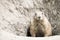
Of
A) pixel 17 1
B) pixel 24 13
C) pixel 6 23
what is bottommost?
pixel 6 23

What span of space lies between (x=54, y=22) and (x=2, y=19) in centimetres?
150

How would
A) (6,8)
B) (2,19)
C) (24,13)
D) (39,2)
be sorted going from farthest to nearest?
(39,2)
(24,13)
(6,8)
(2,19)

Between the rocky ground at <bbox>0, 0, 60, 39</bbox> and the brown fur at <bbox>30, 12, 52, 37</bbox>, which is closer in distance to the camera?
the rocky ground at <bbox>0, 0, 60, 39</bbox>

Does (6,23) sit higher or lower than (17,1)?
lower

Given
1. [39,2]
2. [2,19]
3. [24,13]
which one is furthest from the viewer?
[39,2]

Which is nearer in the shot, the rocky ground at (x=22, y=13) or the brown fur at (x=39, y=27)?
the rocky ground at (x=22, y=13)

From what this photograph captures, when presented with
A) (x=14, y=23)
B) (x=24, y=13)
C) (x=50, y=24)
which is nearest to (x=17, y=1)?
(x=24, y=13)

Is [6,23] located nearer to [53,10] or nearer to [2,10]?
[2,10]

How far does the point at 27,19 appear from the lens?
488 centimetres

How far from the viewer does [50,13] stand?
16.9ft

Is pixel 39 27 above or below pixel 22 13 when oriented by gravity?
below

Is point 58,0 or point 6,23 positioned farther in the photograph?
point 58,0

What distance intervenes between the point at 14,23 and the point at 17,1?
29.4 inches

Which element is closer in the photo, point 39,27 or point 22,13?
point 39,27
